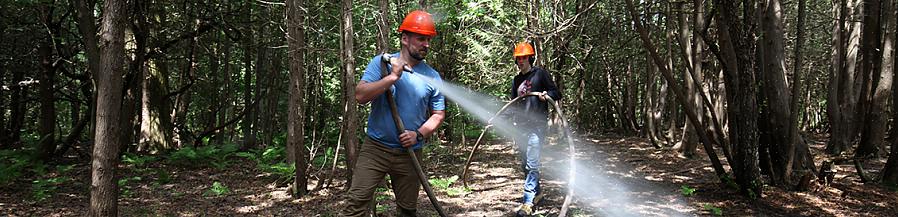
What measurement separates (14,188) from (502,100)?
972 cm

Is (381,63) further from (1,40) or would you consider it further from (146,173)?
(1,40)

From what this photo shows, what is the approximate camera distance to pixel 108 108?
175 inches

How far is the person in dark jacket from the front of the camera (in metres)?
6.05

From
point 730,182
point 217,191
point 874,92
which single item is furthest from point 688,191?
point 217,191

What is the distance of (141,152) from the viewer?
40.4ft

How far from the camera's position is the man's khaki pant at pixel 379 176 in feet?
12.2

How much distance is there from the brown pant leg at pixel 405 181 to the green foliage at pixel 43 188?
6807 millimetres

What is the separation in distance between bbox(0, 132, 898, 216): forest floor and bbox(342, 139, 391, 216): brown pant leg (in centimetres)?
282

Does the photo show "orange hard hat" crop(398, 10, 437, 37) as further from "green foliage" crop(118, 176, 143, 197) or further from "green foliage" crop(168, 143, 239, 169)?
"green foliage" crop(168, 143, 239, 169)

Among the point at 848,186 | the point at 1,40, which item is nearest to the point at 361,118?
the point at 848,186

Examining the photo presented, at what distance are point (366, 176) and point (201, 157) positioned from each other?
9.61 m

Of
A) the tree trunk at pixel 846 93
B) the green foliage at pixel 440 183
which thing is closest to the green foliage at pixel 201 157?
the green foliage at pixel 440 183

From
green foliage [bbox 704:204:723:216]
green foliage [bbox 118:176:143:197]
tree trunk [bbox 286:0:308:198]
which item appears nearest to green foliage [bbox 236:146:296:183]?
tree trunk [bbox 286:0:308:198]

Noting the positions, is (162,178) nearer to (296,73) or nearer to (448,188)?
(296,73)
